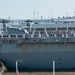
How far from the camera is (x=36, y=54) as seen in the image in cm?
Answer: 2841

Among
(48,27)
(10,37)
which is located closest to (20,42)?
(10,37)

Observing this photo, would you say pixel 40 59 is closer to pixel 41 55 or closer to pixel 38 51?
pixel 41 55

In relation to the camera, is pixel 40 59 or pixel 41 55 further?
pixel 40 59

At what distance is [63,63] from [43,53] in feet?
8.47

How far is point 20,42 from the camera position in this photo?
28.8m

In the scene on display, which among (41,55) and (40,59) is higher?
(41,55)

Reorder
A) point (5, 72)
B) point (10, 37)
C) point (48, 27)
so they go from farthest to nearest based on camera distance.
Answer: point (48, 27) < point (10, 37) < point (5, 72)

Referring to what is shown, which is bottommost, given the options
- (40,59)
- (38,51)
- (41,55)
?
(40,59)

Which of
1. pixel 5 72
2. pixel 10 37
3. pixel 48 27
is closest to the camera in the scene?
pixel 5 72

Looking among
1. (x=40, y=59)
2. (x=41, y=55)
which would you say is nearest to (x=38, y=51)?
(x=41, y=55)

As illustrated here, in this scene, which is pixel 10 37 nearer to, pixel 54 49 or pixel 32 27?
pixel 54 49

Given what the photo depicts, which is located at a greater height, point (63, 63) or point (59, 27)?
point (59, 27)

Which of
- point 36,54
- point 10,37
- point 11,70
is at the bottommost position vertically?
point 11,70

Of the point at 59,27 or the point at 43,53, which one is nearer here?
the point at 43,53
